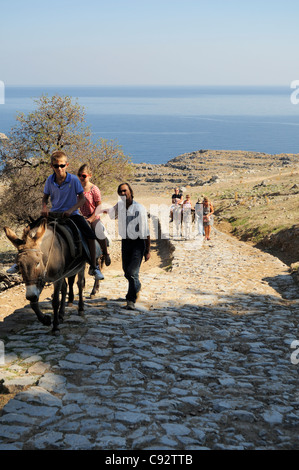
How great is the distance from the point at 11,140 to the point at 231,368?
22.7 metres

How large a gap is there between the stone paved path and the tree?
53.8 feet

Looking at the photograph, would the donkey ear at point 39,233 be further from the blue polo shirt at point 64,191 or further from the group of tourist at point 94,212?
the blue polo shirt at point 64,191

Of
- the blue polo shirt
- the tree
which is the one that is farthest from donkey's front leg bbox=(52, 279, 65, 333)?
the tree

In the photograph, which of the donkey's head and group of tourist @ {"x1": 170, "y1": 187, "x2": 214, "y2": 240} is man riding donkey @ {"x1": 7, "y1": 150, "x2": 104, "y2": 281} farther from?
group of tourist @ {"x1": 170, "y1": 187, "x2": 214, "y2": 240}

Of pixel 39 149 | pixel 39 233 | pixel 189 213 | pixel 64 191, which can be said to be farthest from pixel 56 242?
pixel 39 149

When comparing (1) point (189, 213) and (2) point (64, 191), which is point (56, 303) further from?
(1) point (189, 213)

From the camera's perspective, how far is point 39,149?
2594cm

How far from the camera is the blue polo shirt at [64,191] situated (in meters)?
→ 7.90

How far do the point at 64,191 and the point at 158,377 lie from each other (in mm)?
3522

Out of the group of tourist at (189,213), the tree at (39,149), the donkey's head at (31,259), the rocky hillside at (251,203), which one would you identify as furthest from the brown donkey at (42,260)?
the tree at (39,149)

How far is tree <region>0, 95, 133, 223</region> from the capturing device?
25.7 m

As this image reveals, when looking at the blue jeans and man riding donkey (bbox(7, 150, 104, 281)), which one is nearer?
man riding donkey (bbox(7, 150, 104, 281))

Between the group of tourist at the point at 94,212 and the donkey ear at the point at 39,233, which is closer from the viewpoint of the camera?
the donkey ear at the point at 39,233

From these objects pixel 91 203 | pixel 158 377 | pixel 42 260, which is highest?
pixel 91 203
